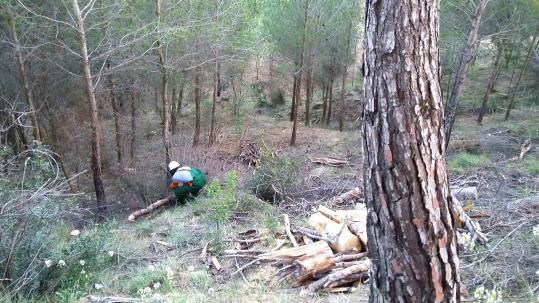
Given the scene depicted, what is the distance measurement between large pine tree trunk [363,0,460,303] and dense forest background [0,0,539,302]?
0.37 m

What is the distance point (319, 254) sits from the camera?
468cm

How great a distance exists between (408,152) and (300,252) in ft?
9.33

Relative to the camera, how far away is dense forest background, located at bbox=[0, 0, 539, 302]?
4.39m

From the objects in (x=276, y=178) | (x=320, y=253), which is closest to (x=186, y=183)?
(x=276, y=178)

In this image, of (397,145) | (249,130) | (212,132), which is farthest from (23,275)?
(249,130)

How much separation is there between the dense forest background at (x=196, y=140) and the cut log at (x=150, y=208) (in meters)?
0.38

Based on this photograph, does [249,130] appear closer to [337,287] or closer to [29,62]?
[29,62]

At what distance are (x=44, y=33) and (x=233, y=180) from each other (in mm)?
6447

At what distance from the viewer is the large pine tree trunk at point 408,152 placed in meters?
2.24

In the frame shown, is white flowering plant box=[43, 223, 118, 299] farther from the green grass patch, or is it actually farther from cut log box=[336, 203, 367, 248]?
the green grass patch

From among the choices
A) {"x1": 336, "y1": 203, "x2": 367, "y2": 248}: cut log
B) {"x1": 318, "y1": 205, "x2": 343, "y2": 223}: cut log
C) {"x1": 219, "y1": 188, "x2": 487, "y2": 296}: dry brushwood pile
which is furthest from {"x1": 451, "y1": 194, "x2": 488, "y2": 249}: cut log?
{"x1": 318, "y1": 205, "x2": 343, "y2": 223}: cut log

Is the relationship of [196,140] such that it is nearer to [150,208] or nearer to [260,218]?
[150,208]

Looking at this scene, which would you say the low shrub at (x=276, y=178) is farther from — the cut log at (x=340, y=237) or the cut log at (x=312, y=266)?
the cut log at (x=312, y=266)

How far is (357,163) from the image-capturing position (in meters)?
13.4
